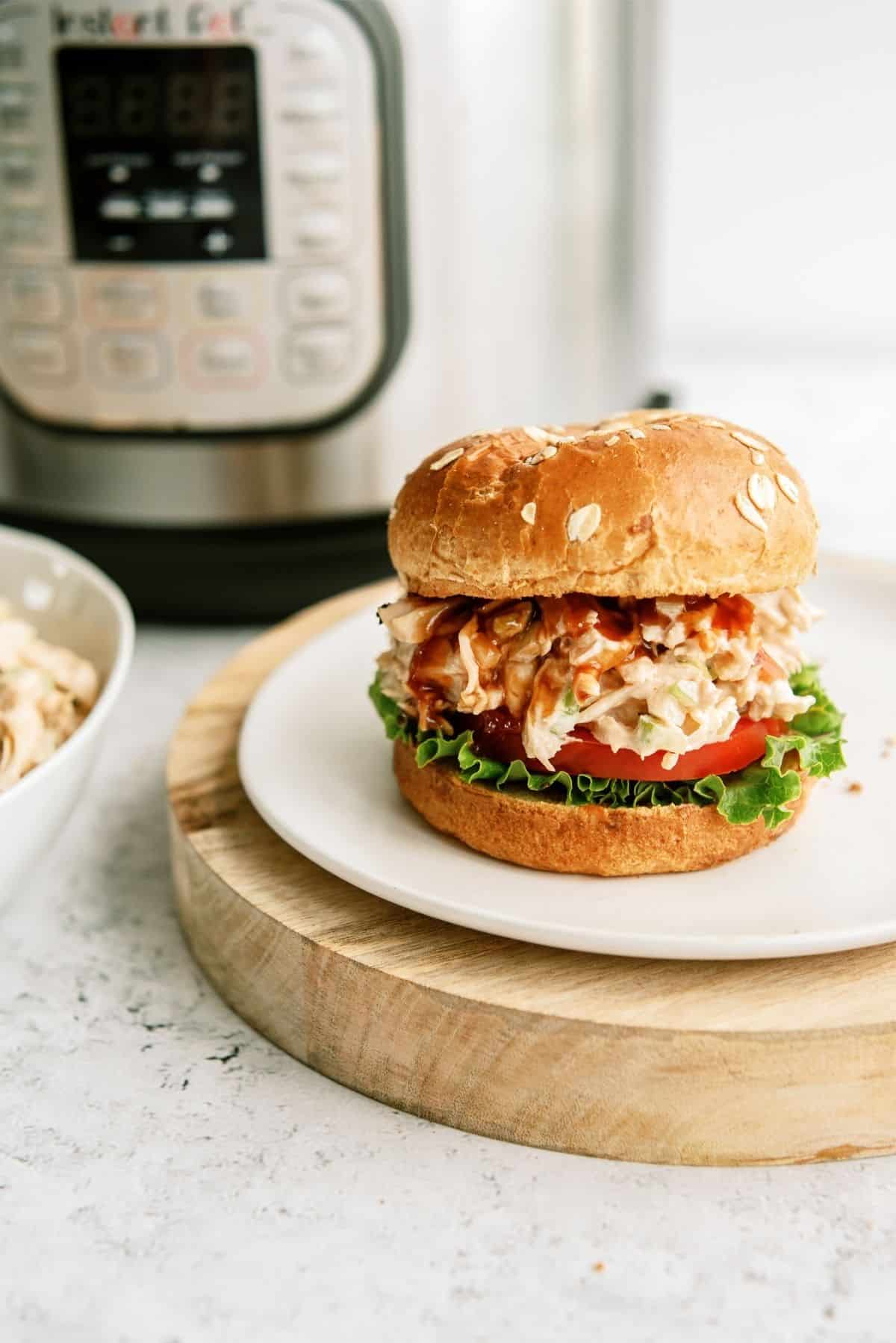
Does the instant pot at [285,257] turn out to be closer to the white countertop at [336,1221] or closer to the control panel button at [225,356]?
the control panel button at [225,356]

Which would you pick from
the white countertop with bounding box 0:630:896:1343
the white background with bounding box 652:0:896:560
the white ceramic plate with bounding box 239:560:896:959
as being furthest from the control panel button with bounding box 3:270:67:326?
the white background with bounding box 652:0:896:560

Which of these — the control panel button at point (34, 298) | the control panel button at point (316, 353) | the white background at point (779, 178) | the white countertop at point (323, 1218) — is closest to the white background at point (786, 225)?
the white background at point (779, 178)

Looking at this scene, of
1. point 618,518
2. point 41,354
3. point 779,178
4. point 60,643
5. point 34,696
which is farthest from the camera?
point 779,178

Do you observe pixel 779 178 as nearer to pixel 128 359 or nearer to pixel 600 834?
pixel 128 359

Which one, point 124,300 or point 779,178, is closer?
point 124,300

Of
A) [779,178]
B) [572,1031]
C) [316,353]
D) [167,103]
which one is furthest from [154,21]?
[779,178]

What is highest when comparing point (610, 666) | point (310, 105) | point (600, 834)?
point (310, 105)

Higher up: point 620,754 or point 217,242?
point 217,242
